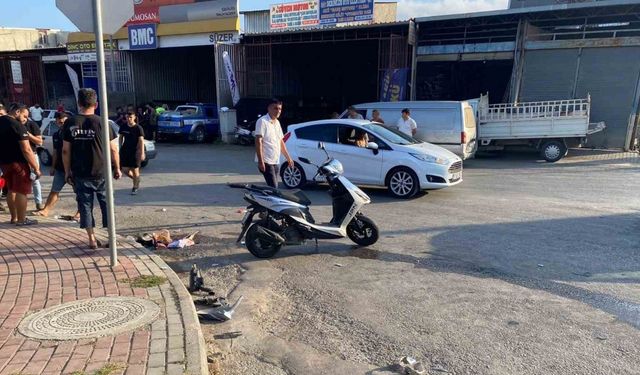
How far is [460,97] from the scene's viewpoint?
2005cm

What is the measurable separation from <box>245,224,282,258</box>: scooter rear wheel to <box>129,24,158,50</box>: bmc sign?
21.0 metres

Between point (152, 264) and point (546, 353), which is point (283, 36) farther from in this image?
point (546, 353)

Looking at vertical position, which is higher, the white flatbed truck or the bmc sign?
the bmc sign

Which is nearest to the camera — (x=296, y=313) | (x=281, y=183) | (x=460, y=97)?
(x=296, y=313)

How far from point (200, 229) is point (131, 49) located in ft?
68.4

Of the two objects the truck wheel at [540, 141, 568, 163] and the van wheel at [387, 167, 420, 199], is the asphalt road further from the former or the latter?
the truck wheel at [540, 141, 568, 163]

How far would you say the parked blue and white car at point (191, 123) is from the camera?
71.4 feet

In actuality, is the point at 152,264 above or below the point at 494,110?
below

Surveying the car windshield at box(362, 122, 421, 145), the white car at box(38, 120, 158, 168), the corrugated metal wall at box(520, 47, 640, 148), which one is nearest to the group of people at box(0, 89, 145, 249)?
the white car at box(38, 120, 158, 168)

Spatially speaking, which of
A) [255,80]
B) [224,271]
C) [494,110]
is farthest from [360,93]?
[224,271]

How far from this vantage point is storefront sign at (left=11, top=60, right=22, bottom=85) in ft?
105

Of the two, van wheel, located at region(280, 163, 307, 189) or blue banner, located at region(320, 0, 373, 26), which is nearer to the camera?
van wheel, located at region(280, 163, 307, 189)

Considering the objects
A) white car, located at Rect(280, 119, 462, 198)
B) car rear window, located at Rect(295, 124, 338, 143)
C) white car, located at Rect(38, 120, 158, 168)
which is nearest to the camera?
white car, located at Rect(280, 119, 462, 198)

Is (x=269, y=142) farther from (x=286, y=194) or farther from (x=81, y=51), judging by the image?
(x=81, y=51)
